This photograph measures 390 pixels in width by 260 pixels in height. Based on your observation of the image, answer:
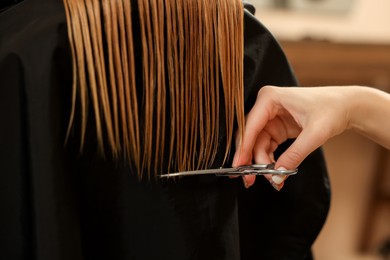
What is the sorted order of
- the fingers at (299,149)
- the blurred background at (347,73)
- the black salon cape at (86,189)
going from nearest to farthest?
the black salon cape at (86,189) < the fingers at (299,149) < the blurred background at (347,73)

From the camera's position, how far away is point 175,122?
454 mm

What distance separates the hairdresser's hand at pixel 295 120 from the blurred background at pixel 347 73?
873 millimetres

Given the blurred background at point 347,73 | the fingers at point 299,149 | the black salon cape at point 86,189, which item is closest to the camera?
the black salon cape at point 86,189

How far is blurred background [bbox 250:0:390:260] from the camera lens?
55.5 inches

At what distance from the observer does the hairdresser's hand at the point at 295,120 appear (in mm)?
491

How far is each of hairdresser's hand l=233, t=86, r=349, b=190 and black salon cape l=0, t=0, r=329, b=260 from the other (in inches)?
1.3

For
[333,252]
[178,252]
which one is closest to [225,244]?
[178,252]

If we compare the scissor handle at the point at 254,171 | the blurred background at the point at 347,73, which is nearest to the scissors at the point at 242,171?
the scissor handle at the point at 254,171

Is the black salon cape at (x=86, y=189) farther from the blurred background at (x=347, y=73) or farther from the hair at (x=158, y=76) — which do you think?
the blurred background at (x=347, y=73)

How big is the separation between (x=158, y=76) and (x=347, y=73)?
1.18 metres

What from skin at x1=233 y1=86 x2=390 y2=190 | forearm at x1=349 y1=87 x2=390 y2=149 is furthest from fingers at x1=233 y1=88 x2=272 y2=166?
forearm at x1=349 y1=87 x2=390 y2=149

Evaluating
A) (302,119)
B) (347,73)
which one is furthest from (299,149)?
(347,73)

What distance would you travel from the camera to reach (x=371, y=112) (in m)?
0.55

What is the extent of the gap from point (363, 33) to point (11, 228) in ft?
5.49
